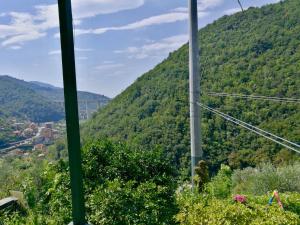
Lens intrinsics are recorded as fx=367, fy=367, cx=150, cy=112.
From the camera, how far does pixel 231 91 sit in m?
19.5

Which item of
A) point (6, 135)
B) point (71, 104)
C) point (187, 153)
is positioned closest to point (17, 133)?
point (6, 135)

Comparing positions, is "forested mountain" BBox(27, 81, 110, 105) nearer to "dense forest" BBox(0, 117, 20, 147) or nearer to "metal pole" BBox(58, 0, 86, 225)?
"metal pole" BBox(58, 0, 86, 225)

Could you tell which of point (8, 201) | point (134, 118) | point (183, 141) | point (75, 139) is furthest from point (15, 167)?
point (75, 139)

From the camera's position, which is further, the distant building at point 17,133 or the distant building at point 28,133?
the distant building at point 28,133

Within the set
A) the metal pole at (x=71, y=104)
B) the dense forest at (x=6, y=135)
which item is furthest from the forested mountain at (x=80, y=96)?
the dense forest at (x=6, y=135)

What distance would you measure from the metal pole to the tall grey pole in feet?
15.1

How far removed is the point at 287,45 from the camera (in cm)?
2220

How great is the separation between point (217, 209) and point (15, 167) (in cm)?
1193

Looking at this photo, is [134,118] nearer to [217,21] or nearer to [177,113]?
[177,113]

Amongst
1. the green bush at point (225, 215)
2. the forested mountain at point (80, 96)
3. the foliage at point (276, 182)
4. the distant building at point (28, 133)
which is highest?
the forested mountain at point (80, 96)

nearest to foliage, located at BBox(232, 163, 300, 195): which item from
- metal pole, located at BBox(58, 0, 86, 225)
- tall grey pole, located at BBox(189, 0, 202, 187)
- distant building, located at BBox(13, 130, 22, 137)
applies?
tall grey pole, located at BBox(189, 0, 202, 187)

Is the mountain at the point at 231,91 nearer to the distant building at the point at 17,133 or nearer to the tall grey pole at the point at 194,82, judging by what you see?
the distant building at the point at 17,133

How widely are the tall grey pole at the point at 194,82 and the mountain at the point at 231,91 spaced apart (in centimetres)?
645

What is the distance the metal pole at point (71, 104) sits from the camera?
110cm
